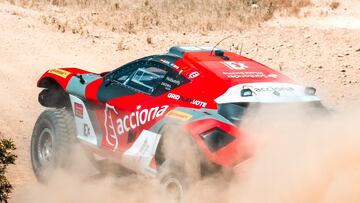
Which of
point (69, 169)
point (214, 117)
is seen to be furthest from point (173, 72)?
point (69, 169)

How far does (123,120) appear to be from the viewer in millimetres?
7348

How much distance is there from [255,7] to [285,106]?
55.6 feet

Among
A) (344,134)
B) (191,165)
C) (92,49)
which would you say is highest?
(344,134)

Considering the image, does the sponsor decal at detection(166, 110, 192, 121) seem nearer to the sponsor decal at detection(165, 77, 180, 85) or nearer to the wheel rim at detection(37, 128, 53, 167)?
the sponsor decal at detection(165, 77, 180, 85)

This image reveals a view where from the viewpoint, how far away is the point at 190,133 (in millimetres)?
6387

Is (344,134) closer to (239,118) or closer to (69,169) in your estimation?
(239,118)

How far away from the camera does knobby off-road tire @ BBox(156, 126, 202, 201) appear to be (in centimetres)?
626

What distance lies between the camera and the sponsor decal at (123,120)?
6965 mm

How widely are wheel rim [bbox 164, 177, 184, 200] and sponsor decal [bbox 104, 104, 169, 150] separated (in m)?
0.78

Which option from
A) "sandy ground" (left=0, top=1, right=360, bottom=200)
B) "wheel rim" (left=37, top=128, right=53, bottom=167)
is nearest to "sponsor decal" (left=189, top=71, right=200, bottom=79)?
"wheel rim" (left=37, top=128, right=53, bottom=167)

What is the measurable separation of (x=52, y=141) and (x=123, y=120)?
1279 millimetres

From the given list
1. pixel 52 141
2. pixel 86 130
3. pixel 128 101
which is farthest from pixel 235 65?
pixel 52 141

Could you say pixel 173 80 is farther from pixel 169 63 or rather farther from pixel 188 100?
pixel 188 100

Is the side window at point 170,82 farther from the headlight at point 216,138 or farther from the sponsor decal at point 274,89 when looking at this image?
the headlight at point 216,138
